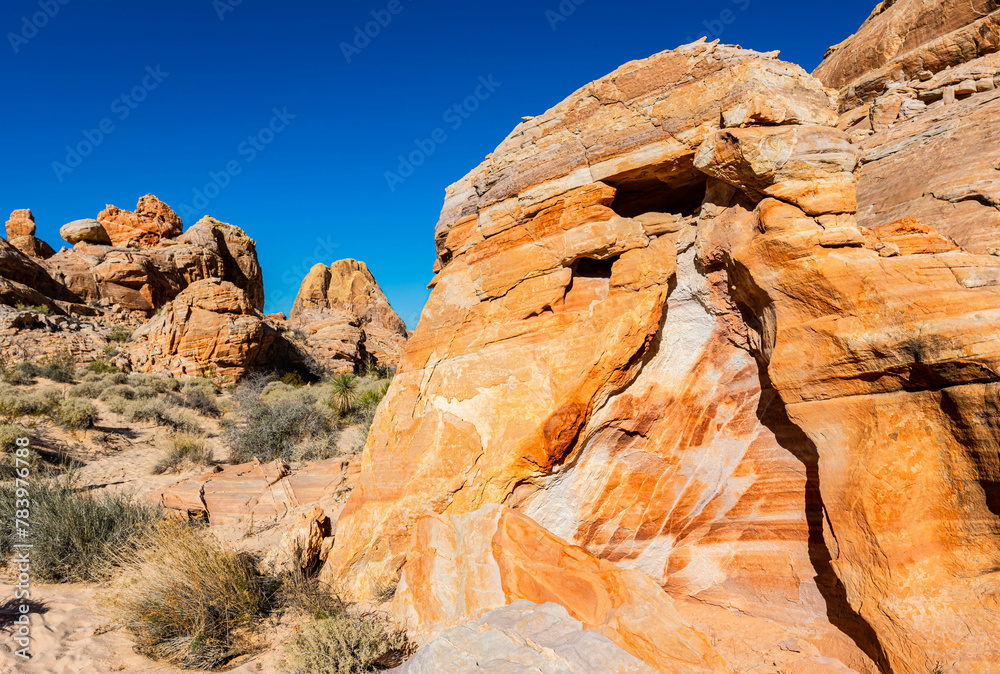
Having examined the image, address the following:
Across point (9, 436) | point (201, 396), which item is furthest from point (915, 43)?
point (201, 396)

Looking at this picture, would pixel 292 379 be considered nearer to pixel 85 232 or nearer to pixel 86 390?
pixel 86 390

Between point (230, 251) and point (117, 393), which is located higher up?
point (230, 251)

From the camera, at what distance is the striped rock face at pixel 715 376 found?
2.74 meters

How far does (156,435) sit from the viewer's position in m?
11.6

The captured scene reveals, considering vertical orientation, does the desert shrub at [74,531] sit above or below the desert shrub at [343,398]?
below

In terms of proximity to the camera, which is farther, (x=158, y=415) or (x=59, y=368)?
(x=59, y=368)

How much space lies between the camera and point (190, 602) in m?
4.45

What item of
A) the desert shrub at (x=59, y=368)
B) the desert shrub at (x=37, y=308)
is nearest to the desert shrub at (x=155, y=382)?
the desert shrub at (x=59, y=368)

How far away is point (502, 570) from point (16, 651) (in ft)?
13.6

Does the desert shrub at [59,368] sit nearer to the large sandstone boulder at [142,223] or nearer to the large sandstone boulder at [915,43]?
the large sandstone boulder at [142,223]

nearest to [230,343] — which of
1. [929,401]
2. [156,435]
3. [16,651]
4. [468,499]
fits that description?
[156,435]

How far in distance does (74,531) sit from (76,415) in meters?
6.89

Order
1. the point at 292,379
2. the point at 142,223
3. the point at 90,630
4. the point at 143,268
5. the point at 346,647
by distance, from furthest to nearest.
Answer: the point at 142,223 < the point at 143,268 < the point at 292,379 < the point at 90,630 < the point at 346,647

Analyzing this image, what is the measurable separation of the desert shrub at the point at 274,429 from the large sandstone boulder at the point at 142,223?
21.0 meters
